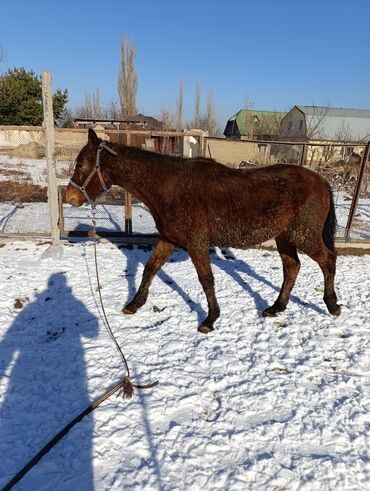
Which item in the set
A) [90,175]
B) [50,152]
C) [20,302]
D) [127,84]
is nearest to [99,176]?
[90,175]

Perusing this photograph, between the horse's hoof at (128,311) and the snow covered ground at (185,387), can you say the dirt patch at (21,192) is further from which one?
the horse's hoof at (128,311)

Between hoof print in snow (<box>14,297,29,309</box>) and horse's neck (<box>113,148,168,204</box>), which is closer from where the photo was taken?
horse's neck (<box>113,148,168,204</box>)

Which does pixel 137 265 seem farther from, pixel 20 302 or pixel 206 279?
pixel 206 279

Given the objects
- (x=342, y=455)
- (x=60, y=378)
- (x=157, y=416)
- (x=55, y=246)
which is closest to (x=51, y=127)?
(x=55, y=246)

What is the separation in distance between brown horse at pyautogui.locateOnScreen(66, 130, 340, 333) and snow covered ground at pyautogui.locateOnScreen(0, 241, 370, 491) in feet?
2.37

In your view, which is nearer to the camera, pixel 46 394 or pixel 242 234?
pixel 46 394

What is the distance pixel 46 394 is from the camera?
273 cm

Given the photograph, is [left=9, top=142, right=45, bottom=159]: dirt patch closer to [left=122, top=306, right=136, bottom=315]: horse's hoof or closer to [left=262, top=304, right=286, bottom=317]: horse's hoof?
[left=122, top=306, right=136, bottom=315]: horse's hoof

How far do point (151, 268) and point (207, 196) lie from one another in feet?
3.97

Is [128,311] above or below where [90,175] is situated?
below

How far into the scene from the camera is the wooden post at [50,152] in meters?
5.38

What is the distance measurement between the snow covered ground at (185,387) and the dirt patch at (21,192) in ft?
21.9

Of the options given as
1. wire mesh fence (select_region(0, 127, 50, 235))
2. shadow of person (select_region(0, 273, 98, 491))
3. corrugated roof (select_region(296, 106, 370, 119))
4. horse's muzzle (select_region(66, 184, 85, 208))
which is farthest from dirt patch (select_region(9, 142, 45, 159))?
corrugated roof (select_region(296, 106, 370, 119))

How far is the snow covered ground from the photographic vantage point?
2.14 meters
